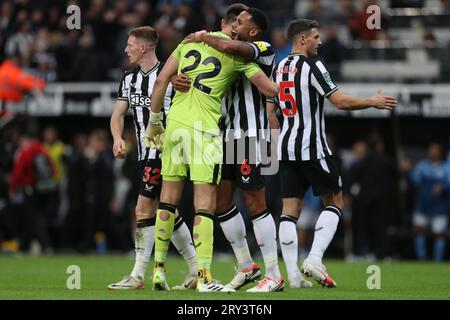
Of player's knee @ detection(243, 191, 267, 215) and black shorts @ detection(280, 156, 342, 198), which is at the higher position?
black shorts @ detection(280, 156, 342, 198)

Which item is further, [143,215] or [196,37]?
[143,215]

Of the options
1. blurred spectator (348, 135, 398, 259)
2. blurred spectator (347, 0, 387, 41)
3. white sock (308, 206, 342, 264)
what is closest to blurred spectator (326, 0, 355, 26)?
blurred spectator (347, 0, 387, 41)

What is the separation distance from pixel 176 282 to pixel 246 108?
8.06 ft

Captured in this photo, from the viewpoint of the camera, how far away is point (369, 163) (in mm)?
18359

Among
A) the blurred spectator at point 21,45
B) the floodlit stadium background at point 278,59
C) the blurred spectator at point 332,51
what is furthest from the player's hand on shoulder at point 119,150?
the blurred spectator at point 21,45

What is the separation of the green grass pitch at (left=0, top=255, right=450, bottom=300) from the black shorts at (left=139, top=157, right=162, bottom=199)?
900mm

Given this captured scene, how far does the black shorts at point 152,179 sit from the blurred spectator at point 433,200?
9759 millimetres

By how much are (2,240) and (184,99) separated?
1185 cm

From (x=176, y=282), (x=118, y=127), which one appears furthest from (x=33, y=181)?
(x=118, y=127)

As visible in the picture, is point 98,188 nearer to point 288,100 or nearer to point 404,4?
point 404,4

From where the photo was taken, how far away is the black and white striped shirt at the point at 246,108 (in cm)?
939

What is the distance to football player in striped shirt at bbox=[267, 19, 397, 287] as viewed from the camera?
10016 mm

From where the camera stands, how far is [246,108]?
943cm

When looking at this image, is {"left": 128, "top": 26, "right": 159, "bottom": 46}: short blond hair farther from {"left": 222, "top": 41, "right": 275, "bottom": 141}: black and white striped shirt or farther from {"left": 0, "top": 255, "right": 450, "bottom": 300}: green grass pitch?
{"left": 0, "top": 255, "right": 450, "bottom": 300}: green grass pitch
